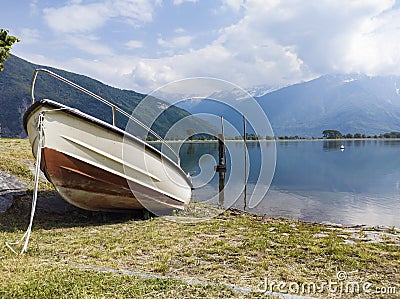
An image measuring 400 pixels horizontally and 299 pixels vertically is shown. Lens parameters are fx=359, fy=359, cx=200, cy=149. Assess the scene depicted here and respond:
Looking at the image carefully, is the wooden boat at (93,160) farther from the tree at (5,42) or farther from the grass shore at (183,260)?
the tree at (5,42)

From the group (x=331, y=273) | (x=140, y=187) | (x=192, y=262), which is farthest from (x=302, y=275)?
(x=140, y=187)

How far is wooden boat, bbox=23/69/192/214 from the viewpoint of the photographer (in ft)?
25.9

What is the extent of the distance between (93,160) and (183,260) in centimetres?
368

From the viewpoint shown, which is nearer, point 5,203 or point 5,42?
point 5,203

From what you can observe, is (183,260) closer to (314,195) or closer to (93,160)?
(93,160)

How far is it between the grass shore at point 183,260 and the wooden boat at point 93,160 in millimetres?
685

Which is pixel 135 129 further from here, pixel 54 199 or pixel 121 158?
pixel 54 199

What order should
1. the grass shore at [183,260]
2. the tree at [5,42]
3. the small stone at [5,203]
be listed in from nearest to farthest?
1. the grass shore at [183,260]
2. the small stone at [5,203]
3. the tree at [5,42]

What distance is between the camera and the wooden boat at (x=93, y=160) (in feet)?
25.9

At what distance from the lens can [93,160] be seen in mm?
8367

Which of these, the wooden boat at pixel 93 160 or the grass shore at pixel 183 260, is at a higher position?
the wooden boat at pixel 93 160
